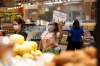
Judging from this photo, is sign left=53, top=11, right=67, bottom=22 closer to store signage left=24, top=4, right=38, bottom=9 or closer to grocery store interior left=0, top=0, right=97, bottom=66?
grocery store interior left=0, top=0, right=97, bottom=66

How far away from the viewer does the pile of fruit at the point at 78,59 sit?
4.56ft

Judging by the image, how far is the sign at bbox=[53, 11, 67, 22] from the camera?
5998 mm

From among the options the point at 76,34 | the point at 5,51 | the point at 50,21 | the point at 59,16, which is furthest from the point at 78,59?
the point at 50,21

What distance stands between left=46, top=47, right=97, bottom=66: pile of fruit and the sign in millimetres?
4492

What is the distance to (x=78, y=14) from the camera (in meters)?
6.49

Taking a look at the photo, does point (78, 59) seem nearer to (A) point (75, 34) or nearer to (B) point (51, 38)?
(B) point (51, 38)

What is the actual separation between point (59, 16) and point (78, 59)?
4.83 m

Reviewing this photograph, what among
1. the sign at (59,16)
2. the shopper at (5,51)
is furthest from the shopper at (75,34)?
the shopper at (5,51)

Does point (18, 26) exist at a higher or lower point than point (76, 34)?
higher

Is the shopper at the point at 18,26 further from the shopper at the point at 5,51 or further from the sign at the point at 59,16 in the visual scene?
the shopper at the point at 5,51

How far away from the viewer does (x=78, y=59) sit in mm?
1414

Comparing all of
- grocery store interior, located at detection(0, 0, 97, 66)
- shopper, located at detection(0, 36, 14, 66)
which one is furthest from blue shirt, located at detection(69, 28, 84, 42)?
shopper, located at detection(0, 36, 14, 66)

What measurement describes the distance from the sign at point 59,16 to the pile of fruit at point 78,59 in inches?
177

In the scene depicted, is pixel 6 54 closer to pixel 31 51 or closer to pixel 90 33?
pixel 31 51
